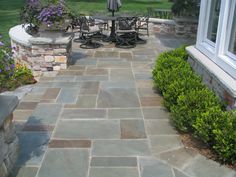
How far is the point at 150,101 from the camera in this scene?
4.59 meters

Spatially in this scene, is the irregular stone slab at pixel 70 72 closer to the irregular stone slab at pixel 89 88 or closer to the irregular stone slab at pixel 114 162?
the irregular stone slab at pixel 89 88

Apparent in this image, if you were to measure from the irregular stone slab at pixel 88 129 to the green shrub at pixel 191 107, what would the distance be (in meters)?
0.73

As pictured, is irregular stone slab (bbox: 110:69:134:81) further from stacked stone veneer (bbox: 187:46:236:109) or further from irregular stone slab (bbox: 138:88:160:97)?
stacked stone veneer (bbox: 187:46:236:109)

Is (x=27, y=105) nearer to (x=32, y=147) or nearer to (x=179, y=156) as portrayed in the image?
(x=32, y=147)

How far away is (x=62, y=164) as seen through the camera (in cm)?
299

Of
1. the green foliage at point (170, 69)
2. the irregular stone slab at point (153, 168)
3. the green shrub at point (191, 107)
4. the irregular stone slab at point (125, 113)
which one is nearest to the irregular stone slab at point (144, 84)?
the green foliage at point (170, 69)

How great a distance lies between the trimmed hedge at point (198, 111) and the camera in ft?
9.56

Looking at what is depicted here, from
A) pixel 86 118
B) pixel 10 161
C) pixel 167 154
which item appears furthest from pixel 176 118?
pixel 10 161

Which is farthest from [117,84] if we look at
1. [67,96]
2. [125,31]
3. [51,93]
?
[125,31]

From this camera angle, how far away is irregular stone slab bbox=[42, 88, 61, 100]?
4.73 m

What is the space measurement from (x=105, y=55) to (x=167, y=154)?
14.5ft

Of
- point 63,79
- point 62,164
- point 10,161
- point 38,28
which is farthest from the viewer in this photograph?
point 38,28

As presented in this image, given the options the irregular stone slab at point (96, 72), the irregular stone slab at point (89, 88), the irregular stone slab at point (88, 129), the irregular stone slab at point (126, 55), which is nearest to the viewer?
the irregular stone slab at point (88, 129)

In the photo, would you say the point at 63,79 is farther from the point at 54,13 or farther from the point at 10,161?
the point at 10,161
